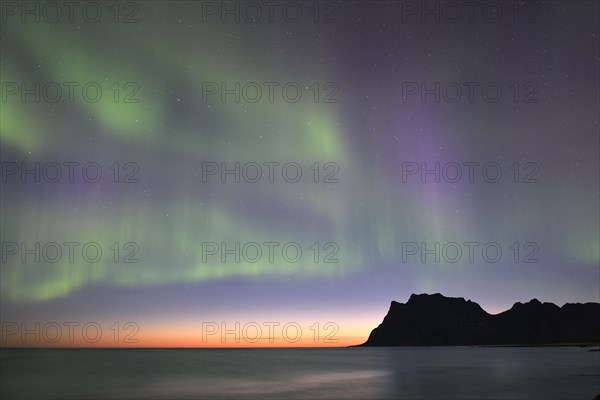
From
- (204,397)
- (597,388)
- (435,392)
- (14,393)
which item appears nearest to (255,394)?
(204,397)

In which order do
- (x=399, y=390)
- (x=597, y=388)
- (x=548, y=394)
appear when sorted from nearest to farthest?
(x=548, y=394)
(x=597, y=388)
(x=399, y=390)

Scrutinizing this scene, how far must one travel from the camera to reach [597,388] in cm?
6194

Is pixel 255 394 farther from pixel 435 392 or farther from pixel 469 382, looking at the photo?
pixel 469 382

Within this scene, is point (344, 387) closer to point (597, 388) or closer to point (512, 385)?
point (512, 385)

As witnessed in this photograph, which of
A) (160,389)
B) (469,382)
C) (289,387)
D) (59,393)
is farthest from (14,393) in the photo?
(469,382)

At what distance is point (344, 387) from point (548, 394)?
2322 cm

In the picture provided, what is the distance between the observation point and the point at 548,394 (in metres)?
57.5

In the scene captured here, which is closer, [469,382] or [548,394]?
[548,394]

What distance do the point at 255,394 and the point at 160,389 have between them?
11888 mm

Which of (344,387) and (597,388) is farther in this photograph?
(344,387)

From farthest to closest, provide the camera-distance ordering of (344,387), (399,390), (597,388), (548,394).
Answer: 1. (344,387)
2. (399,390)
3. (597,388)
4. (548,394)

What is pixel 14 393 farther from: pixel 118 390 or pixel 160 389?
pixel 160 389

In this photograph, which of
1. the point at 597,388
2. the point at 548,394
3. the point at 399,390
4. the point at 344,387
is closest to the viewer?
the point at 548,394

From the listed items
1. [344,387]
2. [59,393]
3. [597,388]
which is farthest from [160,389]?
[597,388]
